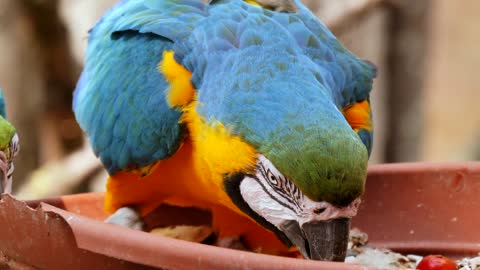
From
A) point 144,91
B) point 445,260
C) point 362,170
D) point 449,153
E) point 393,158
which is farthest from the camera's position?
point 449,153

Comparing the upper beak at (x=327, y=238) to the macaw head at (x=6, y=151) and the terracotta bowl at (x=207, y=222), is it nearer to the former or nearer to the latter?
the terracotta bowl at (x=207, y=222)

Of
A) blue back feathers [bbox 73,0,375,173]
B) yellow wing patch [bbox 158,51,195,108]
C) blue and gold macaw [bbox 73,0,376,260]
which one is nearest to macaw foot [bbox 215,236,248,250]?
blue and gold macaw [bbox 73,0,376,260]

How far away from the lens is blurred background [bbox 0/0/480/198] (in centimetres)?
494

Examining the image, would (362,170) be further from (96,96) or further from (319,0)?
(319,0)

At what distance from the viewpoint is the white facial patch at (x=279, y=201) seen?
7.13ft

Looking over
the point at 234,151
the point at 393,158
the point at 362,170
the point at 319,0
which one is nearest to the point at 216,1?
the point at 234,151

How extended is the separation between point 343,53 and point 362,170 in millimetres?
769

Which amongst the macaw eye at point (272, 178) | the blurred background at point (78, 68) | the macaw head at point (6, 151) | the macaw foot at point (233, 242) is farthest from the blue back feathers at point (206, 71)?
the blurred background at point (78, 68)

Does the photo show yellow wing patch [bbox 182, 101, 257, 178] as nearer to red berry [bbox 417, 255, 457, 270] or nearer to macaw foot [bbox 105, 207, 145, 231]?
macaw foot [bbox 105, 207, 145, 231]

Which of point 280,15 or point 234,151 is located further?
point 280,15

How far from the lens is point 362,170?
213cm

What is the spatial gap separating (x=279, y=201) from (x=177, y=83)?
1.79 feet

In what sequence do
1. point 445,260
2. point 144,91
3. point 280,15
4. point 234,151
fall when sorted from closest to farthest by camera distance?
point 234,151, point 445,260, point 144,91, point 280,15

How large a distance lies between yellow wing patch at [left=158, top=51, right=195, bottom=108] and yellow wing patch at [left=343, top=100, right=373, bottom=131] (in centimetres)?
46
